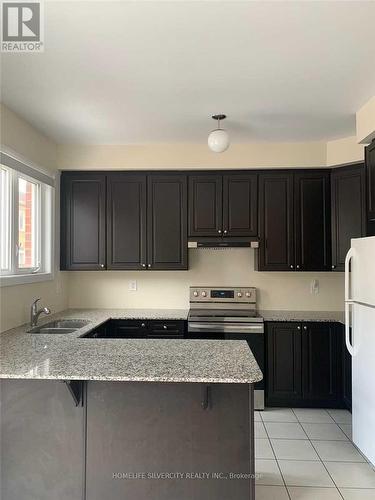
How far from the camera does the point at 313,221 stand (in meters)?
3.63

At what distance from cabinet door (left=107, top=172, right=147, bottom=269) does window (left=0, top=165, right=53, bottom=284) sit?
1.97 ft

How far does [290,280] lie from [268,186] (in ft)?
3.54

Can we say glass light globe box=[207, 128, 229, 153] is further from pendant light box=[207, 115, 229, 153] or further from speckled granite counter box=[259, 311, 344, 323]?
speckled granite counter box=[259, 311, 344, 323]

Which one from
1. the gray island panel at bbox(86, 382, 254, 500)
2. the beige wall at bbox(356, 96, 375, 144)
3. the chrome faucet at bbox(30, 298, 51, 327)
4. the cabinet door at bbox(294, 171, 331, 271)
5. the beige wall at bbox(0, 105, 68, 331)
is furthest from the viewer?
the cabinet door at bbox(294, 171, 331, 271)

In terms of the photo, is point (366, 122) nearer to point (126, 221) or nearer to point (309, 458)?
point (126, 221)

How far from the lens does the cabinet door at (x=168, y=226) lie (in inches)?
147

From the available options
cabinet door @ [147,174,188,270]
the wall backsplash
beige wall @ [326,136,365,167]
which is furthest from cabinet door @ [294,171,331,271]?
cabinet door @ [147,174,188,270]

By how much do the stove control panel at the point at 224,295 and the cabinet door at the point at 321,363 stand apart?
0.67 metres

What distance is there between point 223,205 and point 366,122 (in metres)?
1.48

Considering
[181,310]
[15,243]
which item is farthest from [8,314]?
[181,310]

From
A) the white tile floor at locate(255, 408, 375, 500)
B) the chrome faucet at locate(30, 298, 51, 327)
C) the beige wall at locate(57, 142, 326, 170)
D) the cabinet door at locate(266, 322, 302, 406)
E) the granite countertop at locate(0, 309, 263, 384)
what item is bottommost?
the white tile floor at locate(255, 408, 375, 500)

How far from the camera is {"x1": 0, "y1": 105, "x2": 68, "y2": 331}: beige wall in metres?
2.75

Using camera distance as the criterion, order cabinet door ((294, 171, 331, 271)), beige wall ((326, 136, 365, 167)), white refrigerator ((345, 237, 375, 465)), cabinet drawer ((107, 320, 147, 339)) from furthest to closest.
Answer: cabinet door ((294, 171, 331, 271)) → cabinet drawer ((107, 320, 147, 339)) → beige wall ((326, 136, 365, 167)) → white refrigerator ((345, 237, 375, 465))

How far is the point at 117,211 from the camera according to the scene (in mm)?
3762
